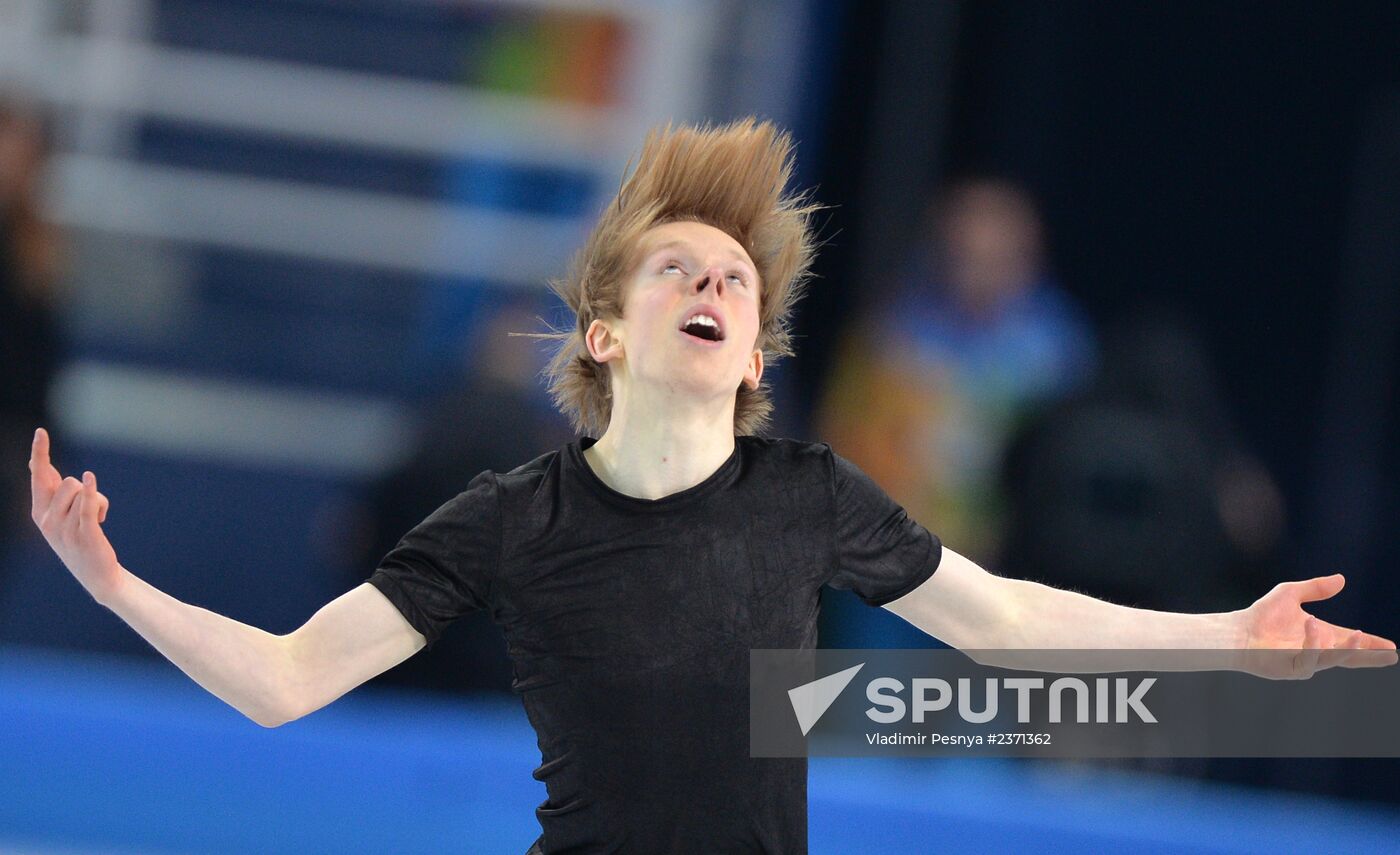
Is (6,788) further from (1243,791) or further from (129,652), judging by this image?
(1243,791)

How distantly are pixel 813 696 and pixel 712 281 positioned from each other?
592 mm

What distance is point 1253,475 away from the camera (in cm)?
498

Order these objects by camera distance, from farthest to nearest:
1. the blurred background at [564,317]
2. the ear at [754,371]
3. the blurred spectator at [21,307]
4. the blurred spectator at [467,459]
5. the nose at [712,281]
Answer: the blurred spectator at [21,307] < the blurred spectator at [467,459] < the blurred background at [564,317] < the ear at [754,371] < the nose at [712,281]

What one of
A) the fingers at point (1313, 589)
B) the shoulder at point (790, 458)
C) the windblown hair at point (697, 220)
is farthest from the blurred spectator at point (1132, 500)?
the shoulder at point (790, 458)

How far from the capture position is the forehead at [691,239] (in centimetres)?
232

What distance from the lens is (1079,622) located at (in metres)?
2.37

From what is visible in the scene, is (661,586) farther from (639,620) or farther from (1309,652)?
(1309,652)

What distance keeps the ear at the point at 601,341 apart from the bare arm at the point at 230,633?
1.52ft

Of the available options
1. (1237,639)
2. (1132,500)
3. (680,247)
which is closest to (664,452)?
(680,247)

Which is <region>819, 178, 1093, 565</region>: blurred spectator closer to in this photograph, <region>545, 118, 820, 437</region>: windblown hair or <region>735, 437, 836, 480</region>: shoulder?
<region>545, 118, 820, 437</region>: windblown hair

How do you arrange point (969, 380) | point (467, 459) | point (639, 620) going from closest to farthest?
point (639, 620), point (467, 459), point (969, 380)

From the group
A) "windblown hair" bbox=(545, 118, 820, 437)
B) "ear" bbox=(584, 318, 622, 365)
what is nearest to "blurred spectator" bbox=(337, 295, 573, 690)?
"windblown hair" bbox=(545, 118, 820, 437)

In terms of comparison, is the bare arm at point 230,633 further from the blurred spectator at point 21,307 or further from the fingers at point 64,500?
the blurred spectator at point 21,307

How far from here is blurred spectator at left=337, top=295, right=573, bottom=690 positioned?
423 centimetres
